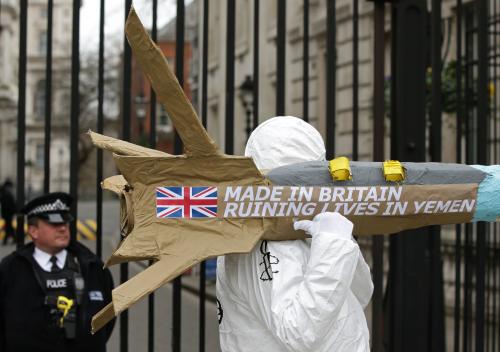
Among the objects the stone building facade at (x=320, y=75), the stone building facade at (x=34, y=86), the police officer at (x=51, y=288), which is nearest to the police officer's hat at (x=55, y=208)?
the police officer at (x=51, y=288)

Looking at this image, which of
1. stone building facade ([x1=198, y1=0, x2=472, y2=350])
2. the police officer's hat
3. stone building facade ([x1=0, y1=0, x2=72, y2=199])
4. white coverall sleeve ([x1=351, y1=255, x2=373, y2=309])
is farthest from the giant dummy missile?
stone building facade ([x1=0, y1=0, x2=72, y2=199])

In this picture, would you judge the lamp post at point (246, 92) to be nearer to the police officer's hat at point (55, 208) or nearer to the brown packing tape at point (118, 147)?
the police officer's hat at point (55, 208)

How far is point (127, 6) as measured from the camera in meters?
3.57

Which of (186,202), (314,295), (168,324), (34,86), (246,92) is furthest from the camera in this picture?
(34,86)

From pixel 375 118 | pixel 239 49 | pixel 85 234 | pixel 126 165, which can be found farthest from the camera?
pixel 85 234

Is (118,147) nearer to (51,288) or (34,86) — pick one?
(51,288)

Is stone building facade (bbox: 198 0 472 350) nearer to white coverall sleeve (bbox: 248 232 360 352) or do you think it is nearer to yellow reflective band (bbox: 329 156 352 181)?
yellow reflective band (bbox: 329 156 352 181)

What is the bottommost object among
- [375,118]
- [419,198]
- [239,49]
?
[419,198]

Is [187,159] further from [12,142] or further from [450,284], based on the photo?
[12,142]

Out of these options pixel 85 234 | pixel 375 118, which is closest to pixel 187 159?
pixel 375 118

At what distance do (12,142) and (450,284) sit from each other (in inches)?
1018

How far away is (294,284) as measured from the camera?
230 centimetres

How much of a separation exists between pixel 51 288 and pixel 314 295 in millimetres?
1872

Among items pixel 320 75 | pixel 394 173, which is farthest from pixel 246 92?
pixel 394 173
